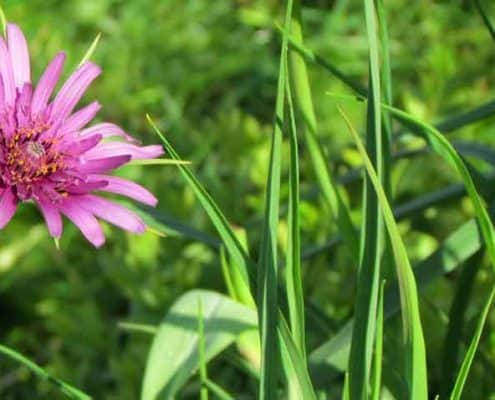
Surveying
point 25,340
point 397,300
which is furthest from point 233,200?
point 397,300

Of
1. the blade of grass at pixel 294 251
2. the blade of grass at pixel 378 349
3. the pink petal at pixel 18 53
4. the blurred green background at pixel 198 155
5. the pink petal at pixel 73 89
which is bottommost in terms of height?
the blurred green background at pixel 198 155

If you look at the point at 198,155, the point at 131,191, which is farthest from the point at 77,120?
the point at 198,155

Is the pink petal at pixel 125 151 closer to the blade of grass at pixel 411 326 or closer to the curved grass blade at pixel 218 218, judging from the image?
the curved grass blade at pixel 218 218

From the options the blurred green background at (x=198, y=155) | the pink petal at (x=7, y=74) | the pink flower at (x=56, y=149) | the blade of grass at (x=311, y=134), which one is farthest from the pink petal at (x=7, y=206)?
the blade of grass at (x=311, y=134)

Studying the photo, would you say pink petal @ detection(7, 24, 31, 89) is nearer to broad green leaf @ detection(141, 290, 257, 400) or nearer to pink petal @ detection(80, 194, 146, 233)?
pink petal @ detection(80, 194, 146, 233)

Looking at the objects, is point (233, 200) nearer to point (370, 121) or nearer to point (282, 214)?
point (282, 214)

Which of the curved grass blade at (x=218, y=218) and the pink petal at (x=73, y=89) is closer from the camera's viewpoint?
the curved grass blade at (x=218, y=218)

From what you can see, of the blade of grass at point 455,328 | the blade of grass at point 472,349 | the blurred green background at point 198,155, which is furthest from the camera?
the blurred green background at point 198,155

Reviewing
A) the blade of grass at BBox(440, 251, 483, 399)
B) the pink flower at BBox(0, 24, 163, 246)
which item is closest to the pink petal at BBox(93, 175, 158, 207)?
the pink flower at BBox(0, 24, 163, 246)
